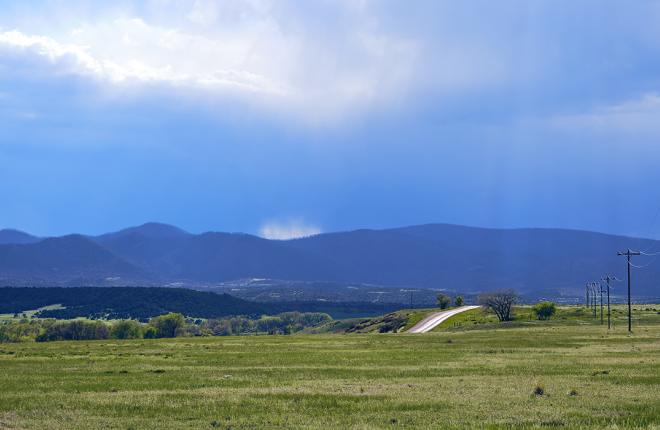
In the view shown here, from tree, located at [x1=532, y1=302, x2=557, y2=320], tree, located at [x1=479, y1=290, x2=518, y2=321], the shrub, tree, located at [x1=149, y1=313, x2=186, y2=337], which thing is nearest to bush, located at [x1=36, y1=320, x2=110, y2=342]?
tree, located at [x1=149, y1=313, x2=186, y2=337]

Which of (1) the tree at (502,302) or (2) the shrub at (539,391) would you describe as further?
(1) the tree at (502,302)

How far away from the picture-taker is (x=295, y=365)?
166 ft

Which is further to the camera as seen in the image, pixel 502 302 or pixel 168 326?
pixel 168 326

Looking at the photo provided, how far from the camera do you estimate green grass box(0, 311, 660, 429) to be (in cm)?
2608

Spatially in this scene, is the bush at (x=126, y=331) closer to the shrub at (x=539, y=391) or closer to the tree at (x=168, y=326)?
the tree at (x=168, y=326)

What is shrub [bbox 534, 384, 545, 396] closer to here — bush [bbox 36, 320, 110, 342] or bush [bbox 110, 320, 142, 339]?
bush [bbox 110, 320, 142, 339]

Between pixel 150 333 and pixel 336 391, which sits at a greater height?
pixel 336 391

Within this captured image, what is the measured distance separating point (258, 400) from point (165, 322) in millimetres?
147306

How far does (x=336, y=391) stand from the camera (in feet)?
113

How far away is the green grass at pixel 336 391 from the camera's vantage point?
26.1m

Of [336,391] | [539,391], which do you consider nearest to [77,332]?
[336,391]

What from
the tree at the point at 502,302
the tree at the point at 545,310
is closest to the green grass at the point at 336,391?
the tree at the point at 545,310

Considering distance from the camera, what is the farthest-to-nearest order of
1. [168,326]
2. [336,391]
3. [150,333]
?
1. [168,326]
2. [150,333]
3. [336,391]

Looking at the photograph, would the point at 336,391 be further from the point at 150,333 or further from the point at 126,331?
the point at 150,333
